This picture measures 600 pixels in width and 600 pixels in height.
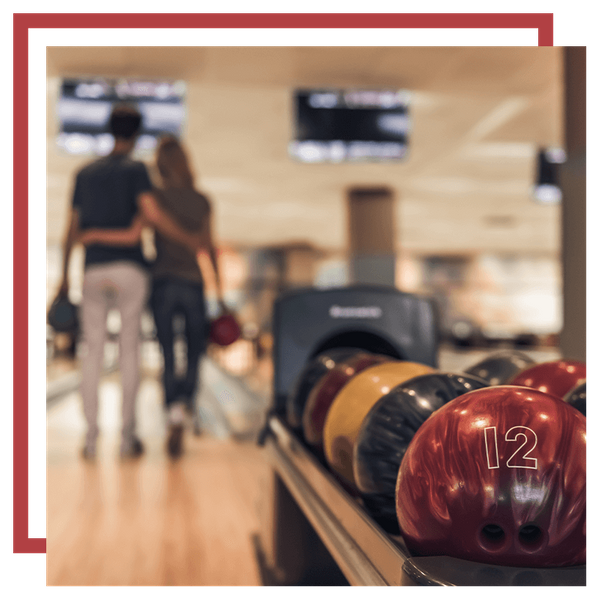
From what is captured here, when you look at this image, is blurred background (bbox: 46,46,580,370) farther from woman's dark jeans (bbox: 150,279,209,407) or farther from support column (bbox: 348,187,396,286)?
woman's dark jeans (bbox: 150,279,209,407)

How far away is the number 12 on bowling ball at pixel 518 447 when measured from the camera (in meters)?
0.73

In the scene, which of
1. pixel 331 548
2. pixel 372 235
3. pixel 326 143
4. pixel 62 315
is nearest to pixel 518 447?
pixel 331 548

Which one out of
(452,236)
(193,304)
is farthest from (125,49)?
(452,236)

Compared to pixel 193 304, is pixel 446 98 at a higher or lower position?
higher

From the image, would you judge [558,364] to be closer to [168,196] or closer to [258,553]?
[258,553]

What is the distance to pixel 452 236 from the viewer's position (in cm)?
1277

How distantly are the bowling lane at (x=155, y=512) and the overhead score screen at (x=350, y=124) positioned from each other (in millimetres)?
2198

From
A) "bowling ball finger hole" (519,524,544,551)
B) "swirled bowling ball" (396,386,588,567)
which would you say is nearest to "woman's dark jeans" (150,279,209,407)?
"swirled bowling ball" (396,386,588,567)

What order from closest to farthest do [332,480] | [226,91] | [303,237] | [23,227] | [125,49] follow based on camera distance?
[23,227]
[332,480]
[125,49]
[226,91]
[303,237]

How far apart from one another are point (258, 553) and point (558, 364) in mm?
876

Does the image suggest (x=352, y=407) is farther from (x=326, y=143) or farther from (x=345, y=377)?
(x=326, y=143)

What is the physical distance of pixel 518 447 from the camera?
29.3 inches

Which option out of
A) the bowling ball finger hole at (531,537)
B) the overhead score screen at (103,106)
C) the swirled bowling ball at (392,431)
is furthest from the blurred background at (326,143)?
the bowling ball finger hole at (531,537)

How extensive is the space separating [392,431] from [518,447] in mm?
272
